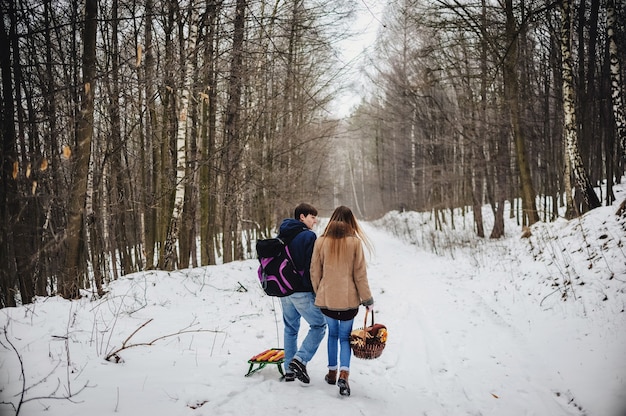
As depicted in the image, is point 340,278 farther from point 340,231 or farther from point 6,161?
point 6,161

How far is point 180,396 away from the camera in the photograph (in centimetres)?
324

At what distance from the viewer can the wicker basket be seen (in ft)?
11.6

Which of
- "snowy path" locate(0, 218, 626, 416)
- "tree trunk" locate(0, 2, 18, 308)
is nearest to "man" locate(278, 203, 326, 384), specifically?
"snowy path" locate(0, 218, 626, 416)

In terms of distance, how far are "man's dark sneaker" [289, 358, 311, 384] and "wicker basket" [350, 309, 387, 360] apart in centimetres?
58

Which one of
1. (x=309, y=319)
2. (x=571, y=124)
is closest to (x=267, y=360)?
(x=309, y=319)

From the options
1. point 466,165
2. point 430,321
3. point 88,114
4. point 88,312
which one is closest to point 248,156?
point 88,114

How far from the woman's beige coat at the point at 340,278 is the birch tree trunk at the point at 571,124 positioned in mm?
8079

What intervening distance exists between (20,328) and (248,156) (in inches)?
304

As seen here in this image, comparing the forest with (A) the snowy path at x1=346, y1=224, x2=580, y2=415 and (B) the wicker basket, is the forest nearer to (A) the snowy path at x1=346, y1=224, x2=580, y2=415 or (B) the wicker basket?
(B) the wicker basket

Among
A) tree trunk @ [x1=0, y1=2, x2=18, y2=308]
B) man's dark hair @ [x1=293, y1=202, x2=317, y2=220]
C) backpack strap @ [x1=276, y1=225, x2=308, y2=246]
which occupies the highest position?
tree trunk @ [x1=0, y1=2, x2=18, y2=308]

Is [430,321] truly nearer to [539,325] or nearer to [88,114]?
[539,325]

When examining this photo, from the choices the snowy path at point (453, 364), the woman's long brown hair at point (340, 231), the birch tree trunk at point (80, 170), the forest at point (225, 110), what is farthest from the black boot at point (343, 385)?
the birch tree trunk at point (80, 170)

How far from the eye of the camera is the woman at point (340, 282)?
134 inches

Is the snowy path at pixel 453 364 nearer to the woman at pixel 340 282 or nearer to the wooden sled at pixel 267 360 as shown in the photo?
the woman at pixel 340 282
